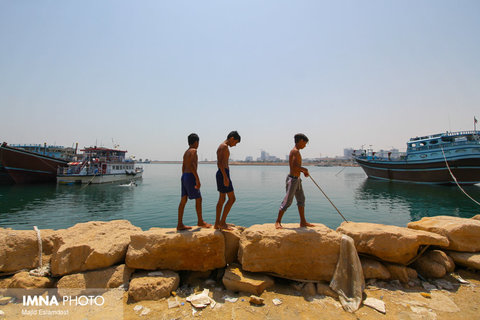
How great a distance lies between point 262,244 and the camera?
13.8ft

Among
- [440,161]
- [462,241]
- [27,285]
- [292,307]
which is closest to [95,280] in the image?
[27,285]

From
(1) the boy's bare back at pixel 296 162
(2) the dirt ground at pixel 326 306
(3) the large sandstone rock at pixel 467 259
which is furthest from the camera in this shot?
(1) the boy's bare back at pixel 296 162

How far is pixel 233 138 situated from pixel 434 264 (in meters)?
4.87

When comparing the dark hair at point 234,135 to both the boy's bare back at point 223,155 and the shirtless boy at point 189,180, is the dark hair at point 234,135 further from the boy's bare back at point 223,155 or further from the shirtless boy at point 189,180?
the shirtless boy at point 189,180

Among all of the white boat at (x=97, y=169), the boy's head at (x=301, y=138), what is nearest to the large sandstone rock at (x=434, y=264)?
the boy's head at (x=301, y=138)

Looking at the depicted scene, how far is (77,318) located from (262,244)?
10.2 ft

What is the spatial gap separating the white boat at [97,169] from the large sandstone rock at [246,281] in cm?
3334

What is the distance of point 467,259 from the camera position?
15.0ft

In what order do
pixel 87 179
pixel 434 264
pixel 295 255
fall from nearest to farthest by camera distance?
pixel 295 255 < pixel 434 264 < pixel 87 179

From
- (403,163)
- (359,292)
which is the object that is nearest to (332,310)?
(359,292)

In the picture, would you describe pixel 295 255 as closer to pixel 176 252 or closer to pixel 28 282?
pixel 176 252

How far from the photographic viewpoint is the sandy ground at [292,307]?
10.7 feet

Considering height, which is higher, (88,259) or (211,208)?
(88,259)

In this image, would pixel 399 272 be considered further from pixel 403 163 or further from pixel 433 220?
pixel 403 163
